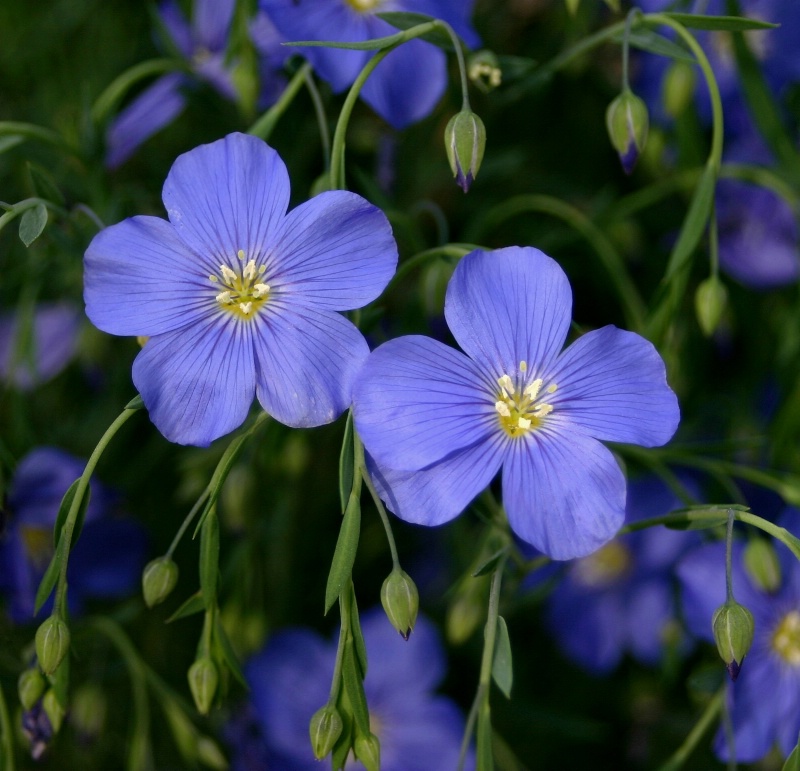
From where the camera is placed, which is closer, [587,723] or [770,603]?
[770,603]

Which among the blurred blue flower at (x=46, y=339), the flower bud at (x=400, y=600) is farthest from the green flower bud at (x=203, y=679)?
the blurred blue flower at (x=46, y=339)

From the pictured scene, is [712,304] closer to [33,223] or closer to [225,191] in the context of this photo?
[225,191]

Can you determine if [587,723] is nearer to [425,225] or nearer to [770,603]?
[770,603]

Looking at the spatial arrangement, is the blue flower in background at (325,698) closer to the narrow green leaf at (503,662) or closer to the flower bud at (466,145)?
the narrow green leaf at (503,662)

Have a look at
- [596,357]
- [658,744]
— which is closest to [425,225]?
[596,357]

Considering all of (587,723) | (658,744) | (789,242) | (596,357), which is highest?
(596,357)

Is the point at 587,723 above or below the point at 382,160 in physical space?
below

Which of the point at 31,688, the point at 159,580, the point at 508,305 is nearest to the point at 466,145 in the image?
the point at 508,305

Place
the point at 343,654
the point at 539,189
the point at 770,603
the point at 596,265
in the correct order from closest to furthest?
the point at 343,654 → the point at 770,603 → the point at 596,265 → the point at 539,189
